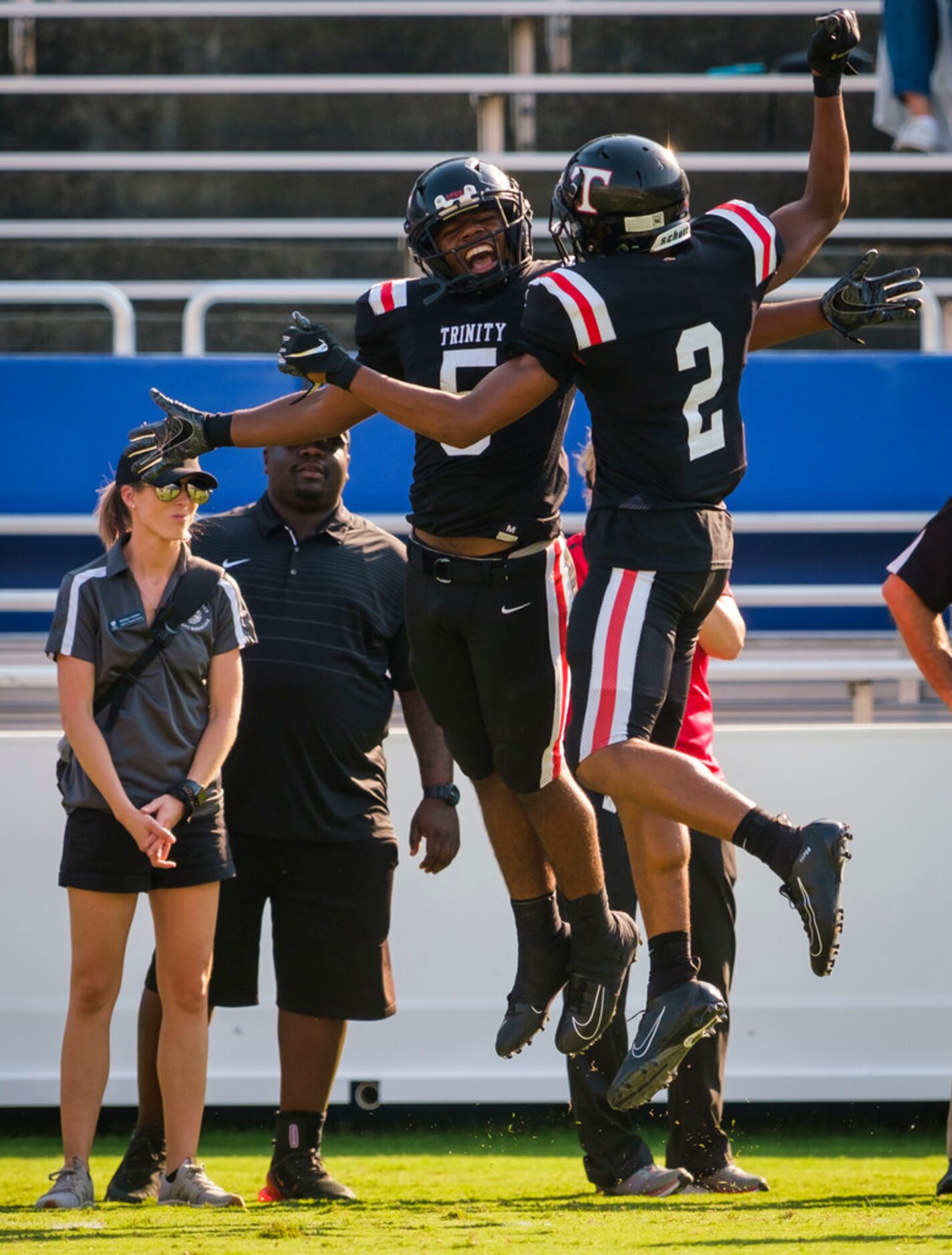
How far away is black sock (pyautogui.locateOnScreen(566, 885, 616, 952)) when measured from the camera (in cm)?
375

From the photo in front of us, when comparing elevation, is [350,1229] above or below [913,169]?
below

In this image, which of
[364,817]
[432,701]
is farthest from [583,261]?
[364,817]

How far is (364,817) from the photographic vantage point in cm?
465

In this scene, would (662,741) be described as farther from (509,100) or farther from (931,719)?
(509,100)

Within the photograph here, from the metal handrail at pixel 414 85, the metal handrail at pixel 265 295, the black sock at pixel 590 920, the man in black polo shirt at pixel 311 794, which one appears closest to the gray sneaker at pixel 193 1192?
the man in black polo shirt at pixel 311 794

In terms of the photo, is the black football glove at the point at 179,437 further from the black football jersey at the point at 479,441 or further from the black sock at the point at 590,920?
the black sock at the point at 590,920

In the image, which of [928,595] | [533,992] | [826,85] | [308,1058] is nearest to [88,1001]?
[308,1058]

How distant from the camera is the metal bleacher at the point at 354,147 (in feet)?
23.4

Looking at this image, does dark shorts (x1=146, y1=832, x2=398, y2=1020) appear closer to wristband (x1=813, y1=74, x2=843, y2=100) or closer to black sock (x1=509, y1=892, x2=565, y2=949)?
black sock (x1=509, y1=892, x2=565, y2=949)

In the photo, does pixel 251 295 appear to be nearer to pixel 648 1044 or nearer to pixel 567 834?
pixel 567 834

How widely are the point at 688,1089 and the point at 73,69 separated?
6.02m

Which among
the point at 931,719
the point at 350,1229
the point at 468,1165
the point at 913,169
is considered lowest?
the point at 468,1165

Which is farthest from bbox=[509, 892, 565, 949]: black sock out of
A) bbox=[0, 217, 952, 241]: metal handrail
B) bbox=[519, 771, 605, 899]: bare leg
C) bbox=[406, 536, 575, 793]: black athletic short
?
bbox=[0, 217, 952, 241]: metal handrail

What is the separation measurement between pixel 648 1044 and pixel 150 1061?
1.62 m
